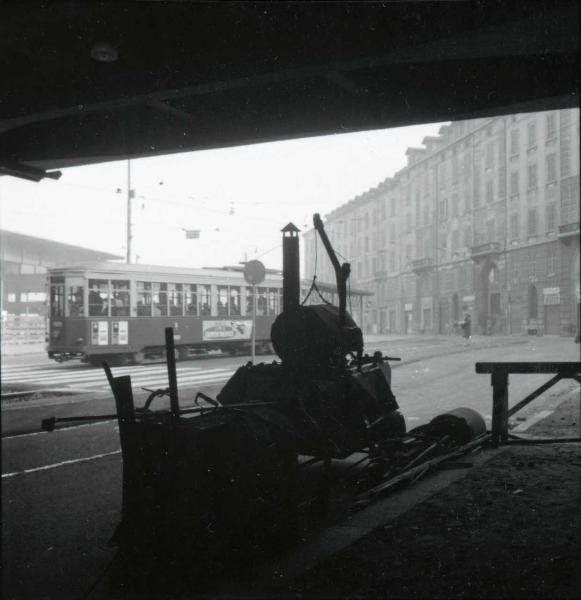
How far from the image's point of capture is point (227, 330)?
23609 mm

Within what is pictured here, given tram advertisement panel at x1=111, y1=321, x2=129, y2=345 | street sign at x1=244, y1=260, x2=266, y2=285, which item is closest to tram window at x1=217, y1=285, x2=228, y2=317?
tram advertisement panel at x1=111, y1=321, x2=129, y2=345

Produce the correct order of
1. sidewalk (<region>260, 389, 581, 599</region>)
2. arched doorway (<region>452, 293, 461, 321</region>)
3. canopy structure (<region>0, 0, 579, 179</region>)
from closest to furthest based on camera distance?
sidewalk (<region>260, 389, 581, 599</region>)
canopy structure (<region>0, 0, 579, 179</region>)
arched doorway (<region>452, 293, 461, 321</region>)

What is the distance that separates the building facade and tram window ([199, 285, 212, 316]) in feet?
22.9

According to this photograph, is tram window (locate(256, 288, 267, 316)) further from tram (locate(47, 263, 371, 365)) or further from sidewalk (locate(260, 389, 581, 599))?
sidewalk (locate(260, 389, 581, 599))

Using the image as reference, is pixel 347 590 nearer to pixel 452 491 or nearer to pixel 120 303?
pixel 452 491

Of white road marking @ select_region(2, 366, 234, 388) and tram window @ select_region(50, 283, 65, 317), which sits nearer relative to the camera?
white road marking @ select_region(2, 366, 234, 388)

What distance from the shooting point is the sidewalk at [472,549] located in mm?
3389

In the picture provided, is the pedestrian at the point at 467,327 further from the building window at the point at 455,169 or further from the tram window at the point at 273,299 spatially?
the building window at the point at 455,169

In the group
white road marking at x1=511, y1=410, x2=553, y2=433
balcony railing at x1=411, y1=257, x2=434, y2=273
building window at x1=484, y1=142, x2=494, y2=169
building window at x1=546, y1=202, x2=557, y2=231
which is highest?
building window at x1=546, y1=202, x2=557, y2=231

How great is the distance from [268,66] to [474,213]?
13.1 metres

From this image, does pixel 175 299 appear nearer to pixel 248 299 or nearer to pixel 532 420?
pixel 248 299

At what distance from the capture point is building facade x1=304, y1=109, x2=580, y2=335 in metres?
7.21

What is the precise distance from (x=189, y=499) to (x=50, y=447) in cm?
543

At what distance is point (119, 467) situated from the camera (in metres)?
7.16
